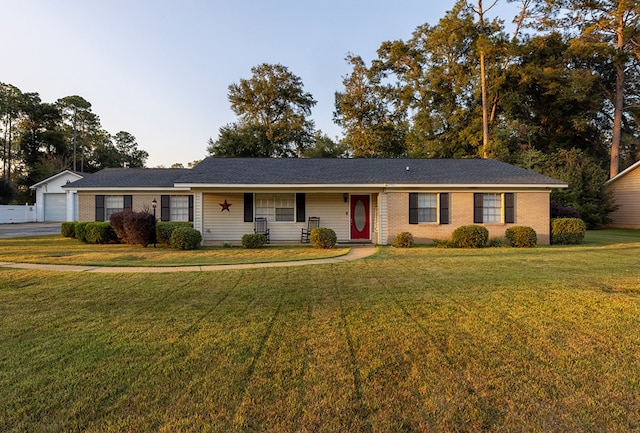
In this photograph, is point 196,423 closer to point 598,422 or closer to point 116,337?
point 116,337

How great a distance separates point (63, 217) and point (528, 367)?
3528cm

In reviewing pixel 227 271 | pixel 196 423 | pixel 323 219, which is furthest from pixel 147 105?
pixel 196 423

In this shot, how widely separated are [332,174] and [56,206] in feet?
91.3

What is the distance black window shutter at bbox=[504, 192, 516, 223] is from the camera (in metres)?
12.9

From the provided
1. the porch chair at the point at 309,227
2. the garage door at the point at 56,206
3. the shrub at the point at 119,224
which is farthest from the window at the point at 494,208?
the garage door at the point at 56,206

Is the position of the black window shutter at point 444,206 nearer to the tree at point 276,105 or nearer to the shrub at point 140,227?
the shrub at point 140,227

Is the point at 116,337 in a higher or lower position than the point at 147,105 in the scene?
lower

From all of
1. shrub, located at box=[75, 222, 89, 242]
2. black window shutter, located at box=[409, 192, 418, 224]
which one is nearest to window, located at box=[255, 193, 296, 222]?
black window shutter, located at box=[409, 192, 418, 224]

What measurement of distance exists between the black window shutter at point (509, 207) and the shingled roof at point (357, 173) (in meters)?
0.58

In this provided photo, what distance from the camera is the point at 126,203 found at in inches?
629

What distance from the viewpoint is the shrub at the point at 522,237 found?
11922mm

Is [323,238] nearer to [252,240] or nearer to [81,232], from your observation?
[252,240]

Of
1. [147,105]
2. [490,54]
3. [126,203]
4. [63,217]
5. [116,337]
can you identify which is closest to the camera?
[116,337]

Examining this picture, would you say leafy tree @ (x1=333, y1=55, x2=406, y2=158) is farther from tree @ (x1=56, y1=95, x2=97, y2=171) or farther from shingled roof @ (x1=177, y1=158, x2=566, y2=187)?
tree @ (x1=56, y1=95, x2=97, y2=171)
